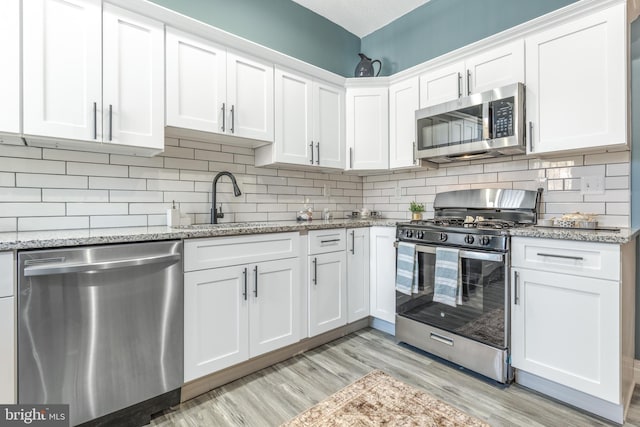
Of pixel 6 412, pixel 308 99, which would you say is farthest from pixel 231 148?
pixel 6 412

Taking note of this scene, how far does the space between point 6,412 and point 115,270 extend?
67 cm

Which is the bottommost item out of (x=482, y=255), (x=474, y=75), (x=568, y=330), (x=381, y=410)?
(x=381, y=410)

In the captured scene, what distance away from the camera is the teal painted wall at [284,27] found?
94.5 inches

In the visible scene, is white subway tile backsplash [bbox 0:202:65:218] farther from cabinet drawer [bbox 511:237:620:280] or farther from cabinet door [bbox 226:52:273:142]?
cabinet drawer [bbox 511:237:620:280]

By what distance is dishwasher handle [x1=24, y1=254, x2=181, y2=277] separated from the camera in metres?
1.30

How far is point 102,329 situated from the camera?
1473 millimetres

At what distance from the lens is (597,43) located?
6.11 ft

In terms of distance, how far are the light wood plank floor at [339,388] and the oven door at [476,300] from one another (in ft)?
0.99

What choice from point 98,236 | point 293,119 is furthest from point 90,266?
point 293,119

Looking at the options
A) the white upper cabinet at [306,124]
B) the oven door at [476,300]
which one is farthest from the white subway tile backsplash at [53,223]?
the oven door at [476,300]

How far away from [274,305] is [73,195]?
1433 mm

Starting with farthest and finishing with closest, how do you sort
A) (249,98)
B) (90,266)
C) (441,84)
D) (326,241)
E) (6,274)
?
(441,84) < (326,241) < (249,98) < (90,266) < (6,274)

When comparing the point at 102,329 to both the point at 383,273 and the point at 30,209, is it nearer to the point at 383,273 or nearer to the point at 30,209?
the point at 30,209

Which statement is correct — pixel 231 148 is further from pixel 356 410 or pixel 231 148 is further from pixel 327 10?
pixel 356 410
